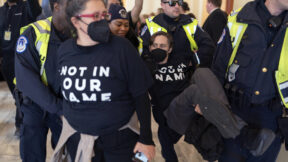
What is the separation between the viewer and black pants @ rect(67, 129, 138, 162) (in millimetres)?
1317

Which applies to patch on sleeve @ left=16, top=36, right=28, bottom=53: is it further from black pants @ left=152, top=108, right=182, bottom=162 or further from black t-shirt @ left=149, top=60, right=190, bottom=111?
black pants @ left=152, top=108, right=182, bottom=162

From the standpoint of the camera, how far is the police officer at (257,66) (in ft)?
4.22

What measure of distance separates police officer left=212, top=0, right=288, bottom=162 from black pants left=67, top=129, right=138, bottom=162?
0.60 m

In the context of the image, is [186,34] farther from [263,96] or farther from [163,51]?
[263,96]

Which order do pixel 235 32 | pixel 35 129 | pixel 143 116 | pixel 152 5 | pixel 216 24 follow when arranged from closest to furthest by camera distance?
1. pixel 143 116
2. pixel 235 32
3. pixel 35 129
4. pixel 216 24
5. pixel 152 5

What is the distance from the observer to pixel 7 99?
439 cm

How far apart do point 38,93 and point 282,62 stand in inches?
53.9

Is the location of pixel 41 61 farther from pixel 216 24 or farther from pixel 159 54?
pixel 216 24

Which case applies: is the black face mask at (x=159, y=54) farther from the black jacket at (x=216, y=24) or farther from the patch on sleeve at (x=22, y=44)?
the black jacket at (x=216, y=24)

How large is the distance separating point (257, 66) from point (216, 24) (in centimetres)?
220

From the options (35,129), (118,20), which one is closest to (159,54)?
(118,20)

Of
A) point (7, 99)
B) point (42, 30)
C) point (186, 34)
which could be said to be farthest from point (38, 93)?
point (7, 99)

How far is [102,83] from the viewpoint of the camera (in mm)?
1222

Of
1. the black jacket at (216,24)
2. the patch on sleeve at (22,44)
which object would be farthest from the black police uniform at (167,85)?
the black jacket at (216,24)
